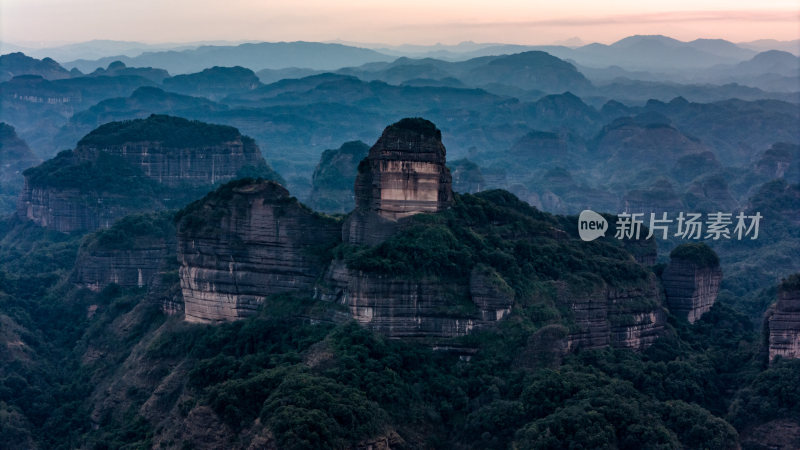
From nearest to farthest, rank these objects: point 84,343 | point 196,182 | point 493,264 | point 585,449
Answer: point 585,449
point 493,264
point 84,343
point 196,182

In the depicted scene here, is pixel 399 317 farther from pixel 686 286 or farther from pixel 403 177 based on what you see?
pixel 686 286

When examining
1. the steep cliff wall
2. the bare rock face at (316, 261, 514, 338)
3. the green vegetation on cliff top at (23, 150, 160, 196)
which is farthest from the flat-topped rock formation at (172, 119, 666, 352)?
the green vegetation on cliff top at (23, 150, 160, 196)

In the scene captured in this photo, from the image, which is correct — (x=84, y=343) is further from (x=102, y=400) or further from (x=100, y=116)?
(x=100, y=116)

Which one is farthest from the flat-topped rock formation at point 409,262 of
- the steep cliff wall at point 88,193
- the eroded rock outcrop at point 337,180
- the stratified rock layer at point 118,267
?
the eroded rock outcrop at point 337,180

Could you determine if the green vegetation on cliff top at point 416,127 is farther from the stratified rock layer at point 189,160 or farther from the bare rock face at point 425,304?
the stratified rock layer at point 189,160

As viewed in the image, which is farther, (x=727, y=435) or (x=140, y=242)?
(x=140, y=242)

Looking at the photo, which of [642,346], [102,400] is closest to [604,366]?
[642,346]
